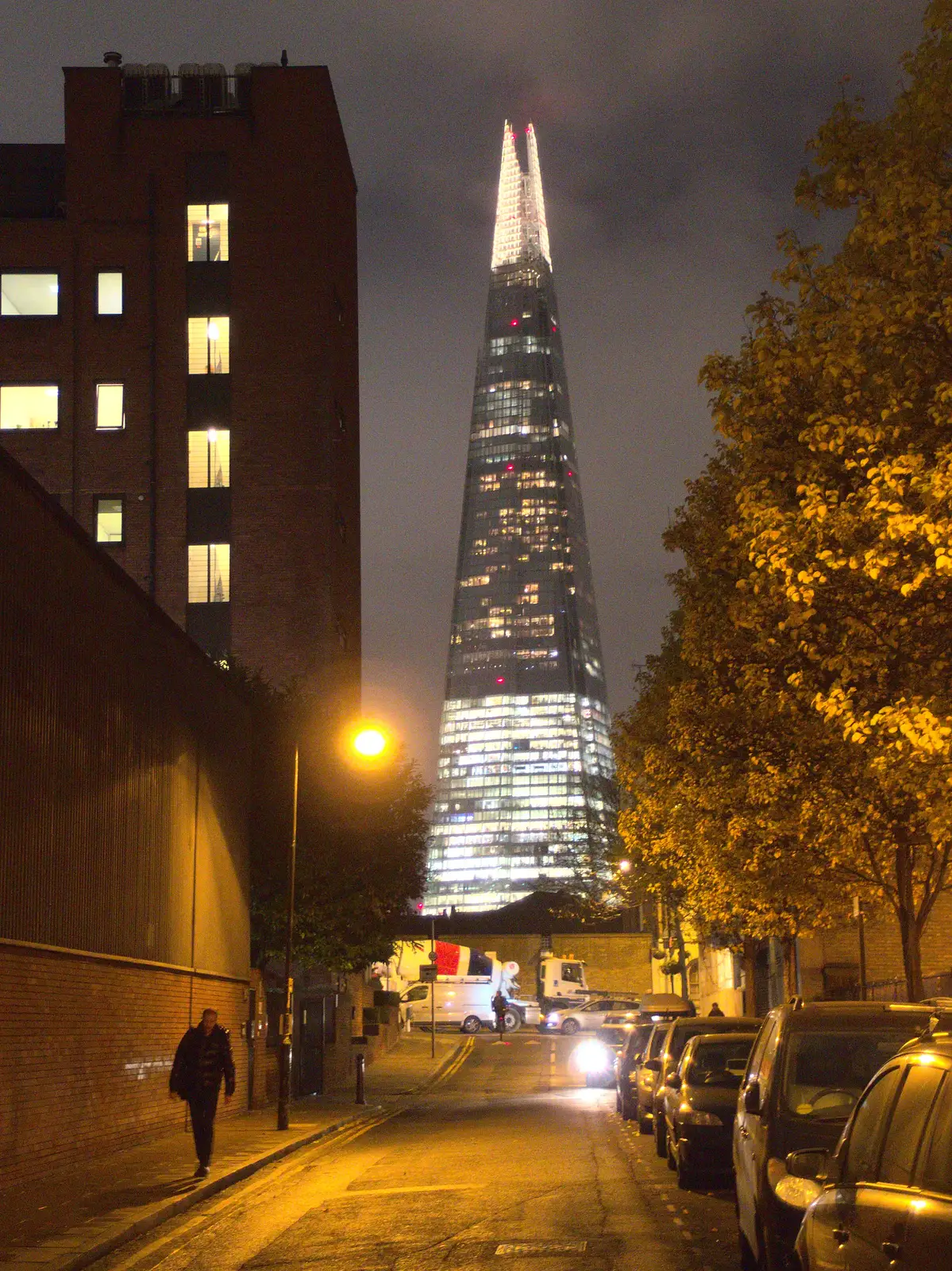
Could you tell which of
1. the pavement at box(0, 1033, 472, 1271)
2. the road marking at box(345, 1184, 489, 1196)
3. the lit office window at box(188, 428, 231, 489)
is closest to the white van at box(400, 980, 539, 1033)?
the lit office window at box(188, 428, 231, 489)

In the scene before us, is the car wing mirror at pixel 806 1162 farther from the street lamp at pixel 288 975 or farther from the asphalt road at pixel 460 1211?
the street lamp at pixel 288 975

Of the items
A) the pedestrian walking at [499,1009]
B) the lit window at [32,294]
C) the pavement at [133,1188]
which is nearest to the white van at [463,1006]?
the pedestrian walking at [499,1009]

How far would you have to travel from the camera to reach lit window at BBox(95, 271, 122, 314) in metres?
57.9

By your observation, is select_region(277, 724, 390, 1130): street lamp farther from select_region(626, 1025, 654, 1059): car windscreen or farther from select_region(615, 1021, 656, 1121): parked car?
select_region(626, 1025, 654, 1059): car windscreen

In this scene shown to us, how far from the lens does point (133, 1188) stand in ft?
58.1

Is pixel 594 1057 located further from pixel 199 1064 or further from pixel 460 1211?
pixel 460 1211

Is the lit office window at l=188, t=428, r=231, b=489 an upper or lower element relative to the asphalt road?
upper

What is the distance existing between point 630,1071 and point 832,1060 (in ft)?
56.8

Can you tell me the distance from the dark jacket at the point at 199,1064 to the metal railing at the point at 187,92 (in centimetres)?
4788

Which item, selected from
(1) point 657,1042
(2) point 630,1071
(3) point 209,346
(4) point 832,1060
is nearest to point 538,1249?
(4) point 832,1060

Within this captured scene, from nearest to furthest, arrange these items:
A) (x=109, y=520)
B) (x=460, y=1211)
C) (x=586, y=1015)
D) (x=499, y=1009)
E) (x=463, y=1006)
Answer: (x=460, y=1211) → (x=109, y=520) → (x=586, y=1015) → (x=499, y=1009) → (x=463, y=1006)

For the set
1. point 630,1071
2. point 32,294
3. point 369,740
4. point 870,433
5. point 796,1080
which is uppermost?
point 32,294

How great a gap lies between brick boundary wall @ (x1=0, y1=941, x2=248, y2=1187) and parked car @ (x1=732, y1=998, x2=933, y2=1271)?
351 inches

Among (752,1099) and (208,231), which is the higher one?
(208,231)
